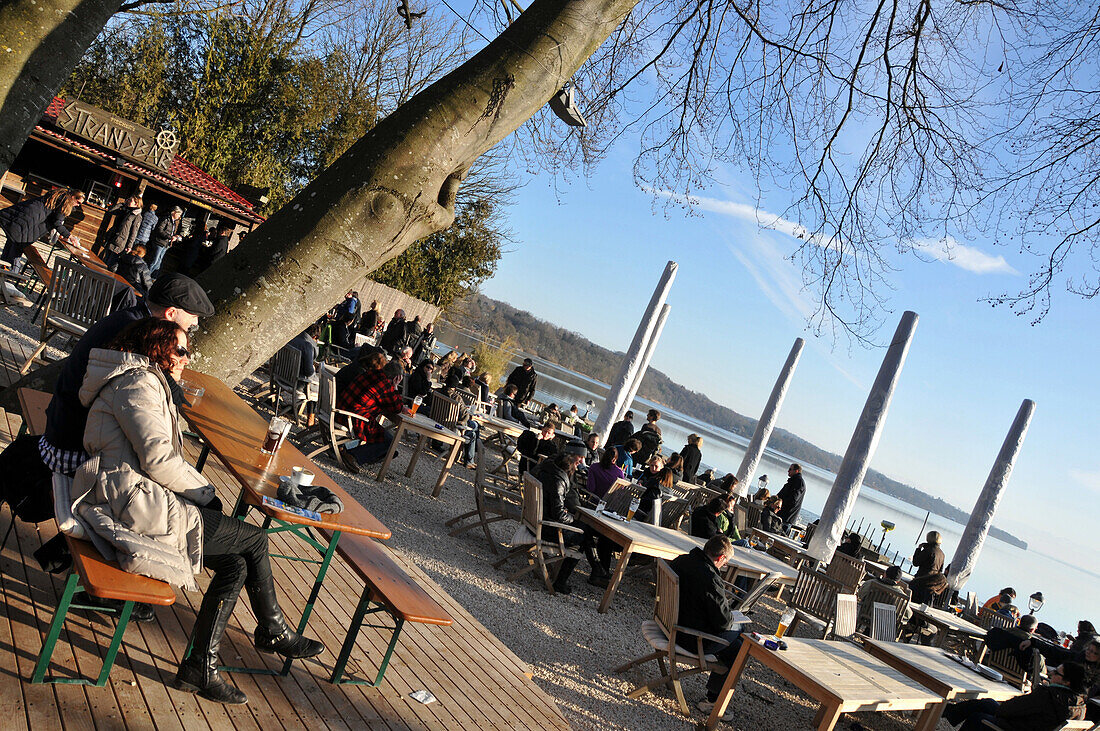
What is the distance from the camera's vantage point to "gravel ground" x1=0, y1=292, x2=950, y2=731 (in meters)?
5.27

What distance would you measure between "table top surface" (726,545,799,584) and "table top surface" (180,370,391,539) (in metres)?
5.57

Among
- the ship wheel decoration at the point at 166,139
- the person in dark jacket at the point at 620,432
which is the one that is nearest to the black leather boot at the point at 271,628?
the person in dark jacket at the point at 620,432

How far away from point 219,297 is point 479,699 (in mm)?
2565

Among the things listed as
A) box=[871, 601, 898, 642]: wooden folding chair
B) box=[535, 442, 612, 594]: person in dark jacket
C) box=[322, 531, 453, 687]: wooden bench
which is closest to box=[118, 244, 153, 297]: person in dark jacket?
box=[535, 442, 612, 594]: person in dark jacket

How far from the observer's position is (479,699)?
3.63m

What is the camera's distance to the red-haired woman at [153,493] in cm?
251

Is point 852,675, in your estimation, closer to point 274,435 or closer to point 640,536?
point 640,536

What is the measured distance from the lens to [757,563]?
8695 mm

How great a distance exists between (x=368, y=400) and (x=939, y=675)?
6.26m

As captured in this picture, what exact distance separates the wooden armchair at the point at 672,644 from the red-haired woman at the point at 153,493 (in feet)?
11.2

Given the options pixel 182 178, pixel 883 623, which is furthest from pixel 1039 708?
pixel 182 178

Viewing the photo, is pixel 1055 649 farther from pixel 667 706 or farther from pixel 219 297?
pixel 219 297

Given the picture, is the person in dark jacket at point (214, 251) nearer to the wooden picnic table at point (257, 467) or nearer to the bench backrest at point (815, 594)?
the wooden picnic table at point (257, 467)

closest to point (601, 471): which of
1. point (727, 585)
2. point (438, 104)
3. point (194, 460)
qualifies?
point (727, 585)
